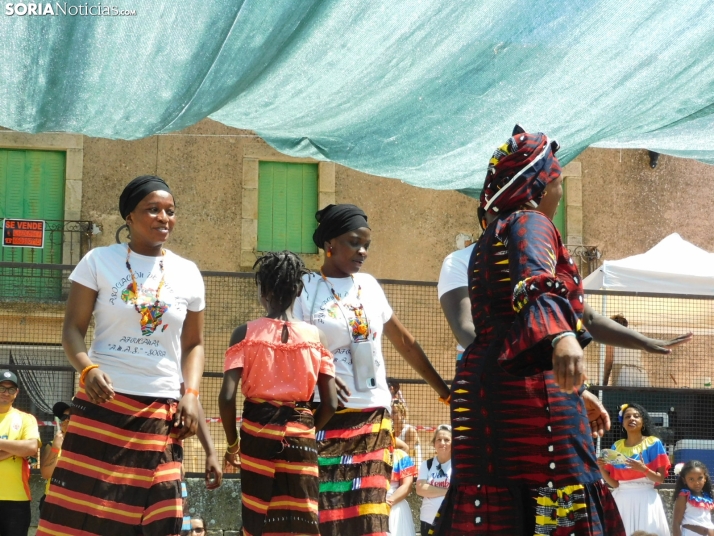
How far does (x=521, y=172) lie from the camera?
142 inches

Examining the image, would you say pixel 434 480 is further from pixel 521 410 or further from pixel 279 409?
pixel 521 410

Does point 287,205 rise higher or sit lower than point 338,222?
higher

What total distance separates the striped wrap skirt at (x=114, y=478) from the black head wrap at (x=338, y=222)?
5.34 feet

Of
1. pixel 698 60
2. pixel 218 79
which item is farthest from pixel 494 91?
pixel 218 79

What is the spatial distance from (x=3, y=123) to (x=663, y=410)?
755 cm

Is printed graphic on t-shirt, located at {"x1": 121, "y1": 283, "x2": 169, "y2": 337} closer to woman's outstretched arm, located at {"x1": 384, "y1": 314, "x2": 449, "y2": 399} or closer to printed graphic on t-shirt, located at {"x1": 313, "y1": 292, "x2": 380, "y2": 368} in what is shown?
printed graphic on t-shirt, located at {"x1": 313, "y1": 292, "x2": 380, "y2": 368}

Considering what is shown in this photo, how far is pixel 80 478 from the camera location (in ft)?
14.5

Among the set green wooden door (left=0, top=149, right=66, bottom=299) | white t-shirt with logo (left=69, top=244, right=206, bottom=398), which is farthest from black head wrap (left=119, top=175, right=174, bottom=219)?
green wooden door (left=0, top=149, right=66, bottom=299)

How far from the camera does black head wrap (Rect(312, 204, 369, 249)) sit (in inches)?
227

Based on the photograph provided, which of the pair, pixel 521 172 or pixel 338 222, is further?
pixel 338 222

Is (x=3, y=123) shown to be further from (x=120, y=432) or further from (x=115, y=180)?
(x=115, y=180)

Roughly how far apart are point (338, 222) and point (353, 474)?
4.35ft

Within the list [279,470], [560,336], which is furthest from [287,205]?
[560,336]

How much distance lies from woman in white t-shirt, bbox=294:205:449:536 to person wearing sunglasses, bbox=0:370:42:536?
4.36m
